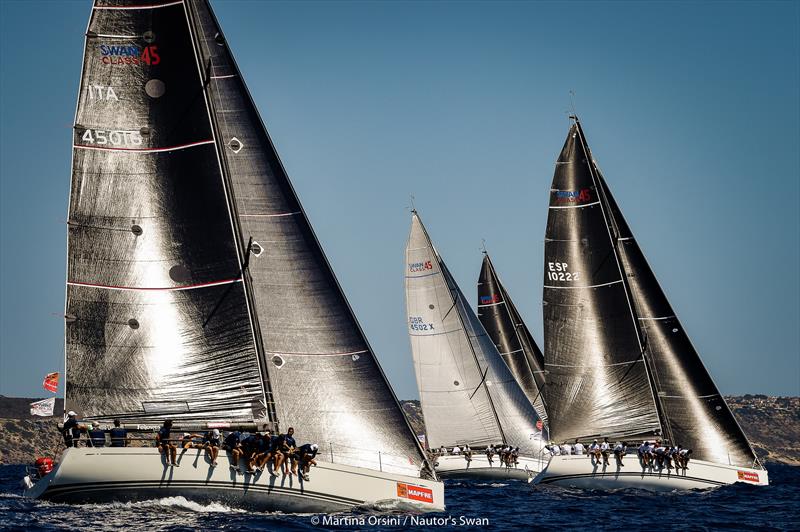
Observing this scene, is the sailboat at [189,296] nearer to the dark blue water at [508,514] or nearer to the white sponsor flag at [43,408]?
the white sponsor flag at [43,408]

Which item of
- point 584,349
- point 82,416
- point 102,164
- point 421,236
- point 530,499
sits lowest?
point 530,499

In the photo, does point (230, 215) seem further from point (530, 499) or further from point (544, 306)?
point (544, 306)

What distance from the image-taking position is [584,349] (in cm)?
3828

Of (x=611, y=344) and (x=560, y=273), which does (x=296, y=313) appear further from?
(x=611, y=344)

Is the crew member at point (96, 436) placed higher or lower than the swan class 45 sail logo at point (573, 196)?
lower

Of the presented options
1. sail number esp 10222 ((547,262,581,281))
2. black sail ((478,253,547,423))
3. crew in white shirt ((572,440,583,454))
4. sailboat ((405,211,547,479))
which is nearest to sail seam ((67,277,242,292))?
crew in white shirt ((572,440,583,454))

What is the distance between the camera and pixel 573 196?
38.6 m

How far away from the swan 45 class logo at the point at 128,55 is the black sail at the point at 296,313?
1.18 m

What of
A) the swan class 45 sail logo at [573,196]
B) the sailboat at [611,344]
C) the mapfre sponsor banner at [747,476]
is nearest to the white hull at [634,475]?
the mapfre sponsor banner at [747,476]

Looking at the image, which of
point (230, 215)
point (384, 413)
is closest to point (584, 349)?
point (384, 413)

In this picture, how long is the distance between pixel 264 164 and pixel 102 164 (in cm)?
393

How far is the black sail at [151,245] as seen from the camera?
81.1 feet

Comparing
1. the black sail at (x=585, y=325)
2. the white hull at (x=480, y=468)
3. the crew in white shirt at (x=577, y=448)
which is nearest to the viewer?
the crew in white shirt at (x=577, y=448)

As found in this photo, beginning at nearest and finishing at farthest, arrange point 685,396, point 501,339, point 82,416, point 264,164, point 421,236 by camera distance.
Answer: point 82,416 → point 264,164 → point 685,396 → point 421,236 → point 501,339
